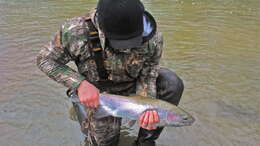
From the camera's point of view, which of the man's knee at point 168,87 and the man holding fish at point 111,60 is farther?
the man's knee at point 168,87

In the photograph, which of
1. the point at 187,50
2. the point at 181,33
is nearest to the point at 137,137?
the point at 187,50

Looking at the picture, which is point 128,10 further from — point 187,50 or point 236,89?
point 187,50

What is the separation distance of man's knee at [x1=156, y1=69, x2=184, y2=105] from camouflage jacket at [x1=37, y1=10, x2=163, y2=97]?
157 millimetres

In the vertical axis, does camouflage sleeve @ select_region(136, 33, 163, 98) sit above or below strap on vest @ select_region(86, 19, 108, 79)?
below

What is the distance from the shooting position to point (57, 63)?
254 cm

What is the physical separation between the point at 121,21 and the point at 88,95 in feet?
2.07

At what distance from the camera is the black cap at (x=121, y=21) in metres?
2.14

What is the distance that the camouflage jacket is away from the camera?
8.11ft

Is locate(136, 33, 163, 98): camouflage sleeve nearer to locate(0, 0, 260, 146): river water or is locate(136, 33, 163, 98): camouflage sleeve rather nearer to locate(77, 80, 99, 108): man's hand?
locate(77, 80, 99, 108): man's hand

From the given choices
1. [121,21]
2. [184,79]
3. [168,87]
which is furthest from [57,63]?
[184,79]

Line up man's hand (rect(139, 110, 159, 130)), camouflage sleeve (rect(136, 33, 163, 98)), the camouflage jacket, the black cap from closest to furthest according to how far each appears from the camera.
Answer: the black cap → man's hand (rect(139, 110, 159, 130)) → the camouflage jacket → camouflage sleeve (rect(136, 33, 163, 98))

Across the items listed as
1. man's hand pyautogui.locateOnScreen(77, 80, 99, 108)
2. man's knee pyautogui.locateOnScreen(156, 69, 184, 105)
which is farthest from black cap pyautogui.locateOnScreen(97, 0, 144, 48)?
man's knee pyautogui.locateOnScreen(156, 69, 184, 105)

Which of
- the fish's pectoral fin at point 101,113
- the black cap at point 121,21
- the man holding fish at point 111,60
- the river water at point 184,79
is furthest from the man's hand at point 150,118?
the river water at point 184,79

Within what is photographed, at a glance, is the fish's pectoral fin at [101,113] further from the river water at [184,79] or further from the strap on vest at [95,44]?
the river water at [184,79]
